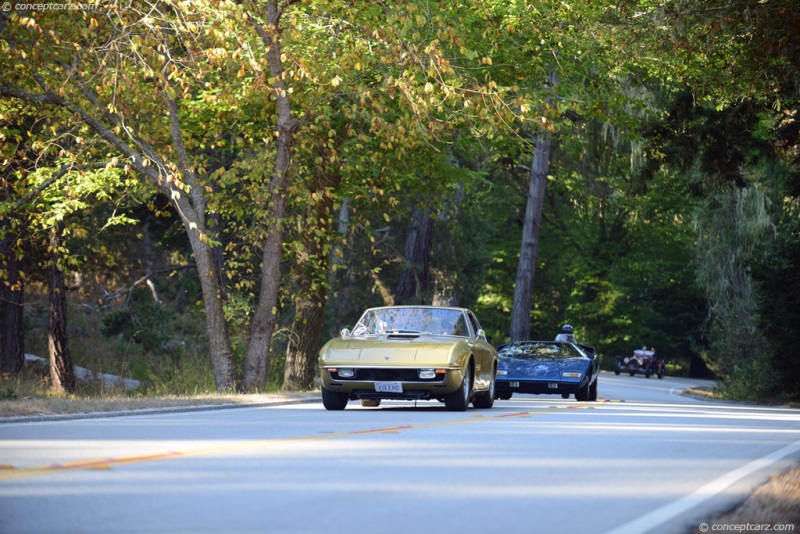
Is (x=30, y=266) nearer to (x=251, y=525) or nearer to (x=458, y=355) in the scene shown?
(x=458, y=355)

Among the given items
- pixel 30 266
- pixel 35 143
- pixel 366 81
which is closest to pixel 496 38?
pixel 366 81

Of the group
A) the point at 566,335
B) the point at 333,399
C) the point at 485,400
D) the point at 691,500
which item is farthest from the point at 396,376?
the point at 566,335

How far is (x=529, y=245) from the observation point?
4506 centimetres

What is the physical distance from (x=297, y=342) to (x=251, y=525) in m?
21.6

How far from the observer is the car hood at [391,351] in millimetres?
18391

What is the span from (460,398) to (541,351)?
9.15 meters

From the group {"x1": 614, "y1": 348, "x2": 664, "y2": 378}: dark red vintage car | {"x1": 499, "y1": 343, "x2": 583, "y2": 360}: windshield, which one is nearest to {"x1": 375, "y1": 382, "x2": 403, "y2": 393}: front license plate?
{"x1": 499, "y1": 343, "x2": 583, "y2": 360}: windshield

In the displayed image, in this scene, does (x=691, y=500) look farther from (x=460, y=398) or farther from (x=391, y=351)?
(x=460, y=398)

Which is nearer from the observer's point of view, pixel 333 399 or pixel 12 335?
pixel 333 399

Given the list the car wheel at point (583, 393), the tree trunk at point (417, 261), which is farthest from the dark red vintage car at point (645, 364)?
the car wheel at point (583, 393)

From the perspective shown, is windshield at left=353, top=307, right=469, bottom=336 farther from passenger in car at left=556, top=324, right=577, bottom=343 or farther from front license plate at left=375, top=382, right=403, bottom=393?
passenger in car at left=556, top=324, right=577, bottom=343

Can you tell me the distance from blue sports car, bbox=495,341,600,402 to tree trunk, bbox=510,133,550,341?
16656 mm

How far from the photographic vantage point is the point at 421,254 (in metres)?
42.6

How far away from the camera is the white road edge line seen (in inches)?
293
